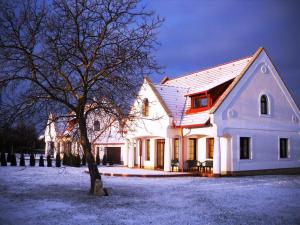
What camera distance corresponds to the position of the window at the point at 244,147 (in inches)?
941

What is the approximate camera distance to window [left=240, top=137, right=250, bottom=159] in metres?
23.9

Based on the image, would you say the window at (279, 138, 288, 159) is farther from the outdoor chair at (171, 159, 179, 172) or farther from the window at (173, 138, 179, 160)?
the outdoor chair at (171, 159, 179, 172)

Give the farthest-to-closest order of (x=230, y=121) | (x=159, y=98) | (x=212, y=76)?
(x=212, y=76) < (x=159, y=98) < (x=230, y=121)

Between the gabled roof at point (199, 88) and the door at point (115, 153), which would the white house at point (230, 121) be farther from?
the door at point (115, 153)

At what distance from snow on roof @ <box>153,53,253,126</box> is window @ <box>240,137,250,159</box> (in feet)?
10.3

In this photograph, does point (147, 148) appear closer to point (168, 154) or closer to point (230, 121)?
point (168, 154)

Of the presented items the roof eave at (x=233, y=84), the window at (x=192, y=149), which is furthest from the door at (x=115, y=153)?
the roof eave at (x=233, y=84)

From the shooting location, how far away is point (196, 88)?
2725 centimetres

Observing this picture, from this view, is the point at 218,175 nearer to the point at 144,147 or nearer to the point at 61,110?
the point at 144,147

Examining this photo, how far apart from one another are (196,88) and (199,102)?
89.6 inches

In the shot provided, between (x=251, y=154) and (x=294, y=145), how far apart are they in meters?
5.08

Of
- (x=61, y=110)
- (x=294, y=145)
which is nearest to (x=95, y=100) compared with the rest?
(x=61, y=110)

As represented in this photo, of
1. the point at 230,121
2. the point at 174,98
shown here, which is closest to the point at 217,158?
the point at 230,121

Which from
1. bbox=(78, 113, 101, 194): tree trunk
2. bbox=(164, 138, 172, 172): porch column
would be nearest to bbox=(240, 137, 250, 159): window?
bbox=(164, 138, 172, 172): porch column
